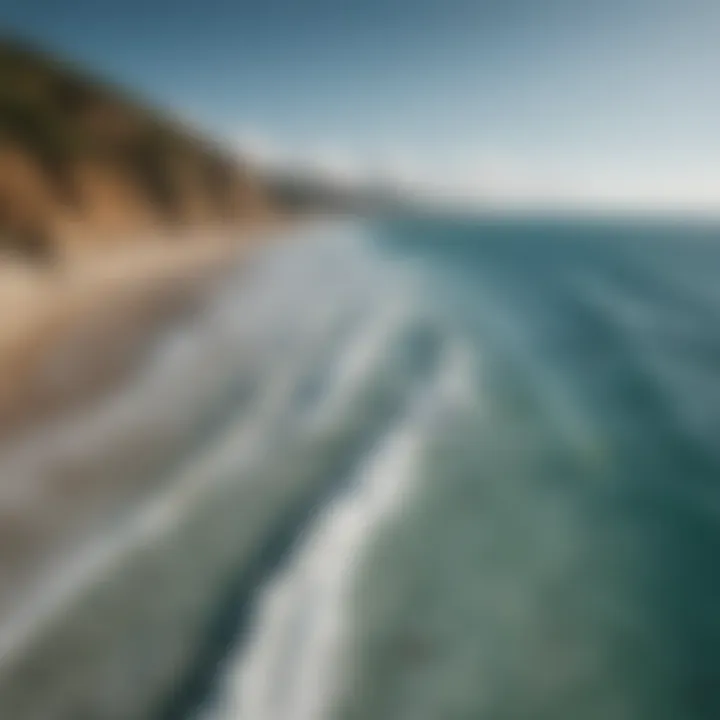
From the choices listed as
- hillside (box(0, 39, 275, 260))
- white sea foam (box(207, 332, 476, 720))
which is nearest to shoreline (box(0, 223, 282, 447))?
hillside (box(0, 39, 275, 260))

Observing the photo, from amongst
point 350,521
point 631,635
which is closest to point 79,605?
point 350,521

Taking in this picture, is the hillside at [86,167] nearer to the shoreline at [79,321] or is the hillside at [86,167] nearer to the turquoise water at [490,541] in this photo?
the shoreline at [79,321]

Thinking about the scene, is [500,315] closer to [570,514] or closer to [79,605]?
[570,514]

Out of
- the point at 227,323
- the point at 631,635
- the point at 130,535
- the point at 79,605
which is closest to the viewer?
the point at 79,605

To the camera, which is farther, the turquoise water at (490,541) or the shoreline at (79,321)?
the shoreline at (79,321)

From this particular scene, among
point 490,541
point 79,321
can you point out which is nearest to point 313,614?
point 490,541

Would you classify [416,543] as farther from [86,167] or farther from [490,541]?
[86,167]

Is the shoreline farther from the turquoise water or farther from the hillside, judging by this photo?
the turquoise water

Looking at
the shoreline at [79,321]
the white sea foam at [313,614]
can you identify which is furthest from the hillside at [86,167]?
the white sea foam at [313,614]
